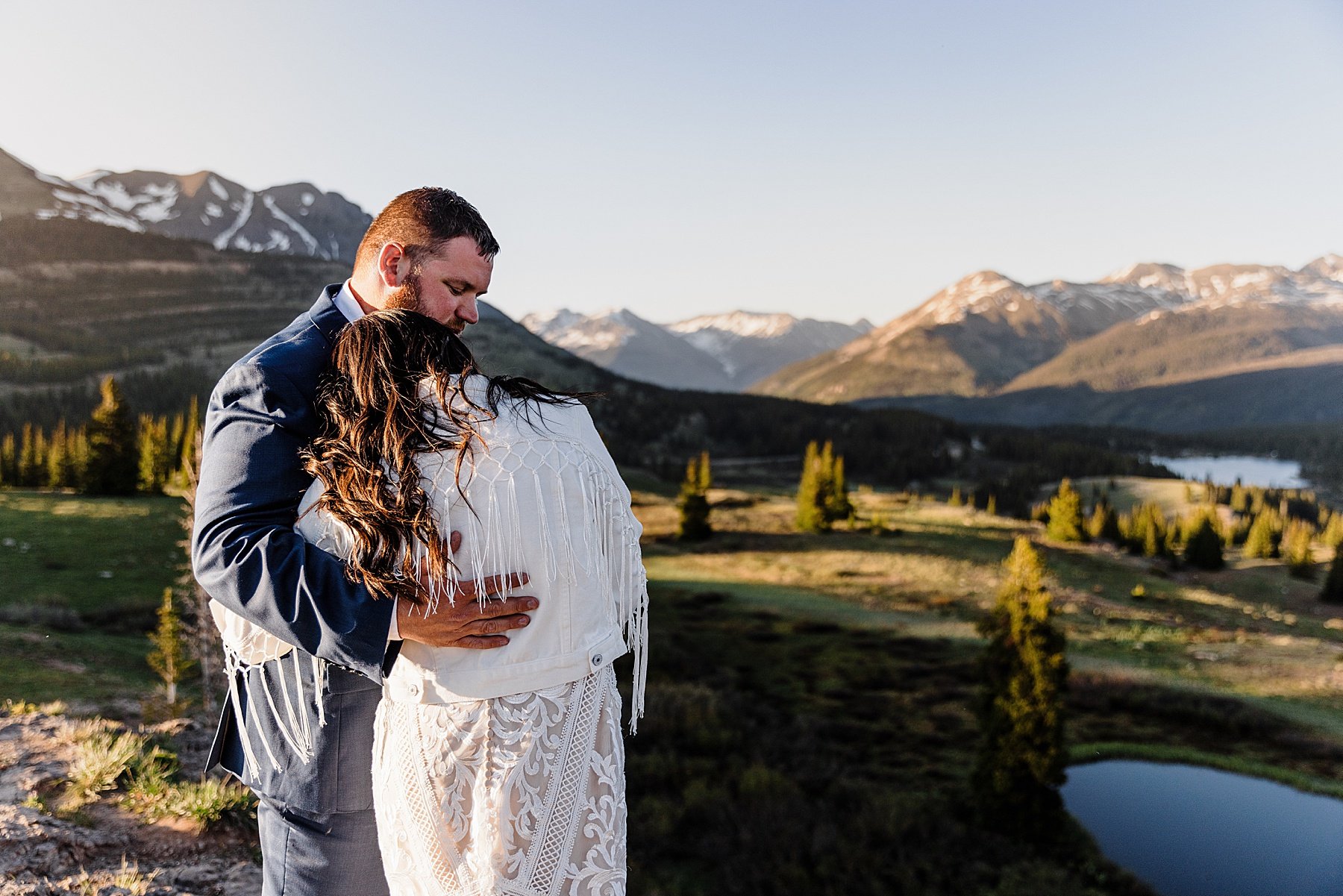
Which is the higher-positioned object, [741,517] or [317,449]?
[317,449]

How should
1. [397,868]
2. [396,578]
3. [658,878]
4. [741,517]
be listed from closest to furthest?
1. [396,578]
2. [397,868]
3. [658,878]
4. [741,517]

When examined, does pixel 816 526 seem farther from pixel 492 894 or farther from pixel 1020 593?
pixel 492 894

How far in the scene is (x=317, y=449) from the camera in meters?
1.61

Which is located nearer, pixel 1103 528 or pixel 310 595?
pixel 310 595

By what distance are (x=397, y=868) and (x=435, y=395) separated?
1.06 m

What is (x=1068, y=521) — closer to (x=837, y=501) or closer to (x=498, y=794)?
(x=837, y=501)

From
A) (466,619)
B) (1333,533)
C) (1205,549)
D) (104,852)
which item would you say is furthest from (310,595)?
(1333,533)

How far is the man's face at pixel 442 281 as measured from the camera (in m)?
1.82

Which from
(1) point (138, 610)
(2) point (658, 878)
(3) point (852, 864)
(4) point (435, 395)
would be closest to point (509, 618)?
(4) point (435, 395)

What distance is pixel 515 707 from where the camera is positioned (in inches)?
63.3

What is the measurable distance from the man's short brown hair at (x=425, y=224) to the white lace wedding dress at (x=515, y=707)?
43cm

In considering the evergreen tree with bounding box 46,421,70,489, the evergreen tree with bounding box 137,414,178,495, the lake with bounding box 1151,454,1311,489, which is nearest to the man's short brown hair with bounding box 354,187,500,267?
the evergreen tree with bounding box 137,414,178,495

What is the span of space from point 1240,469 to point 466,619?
226632mm

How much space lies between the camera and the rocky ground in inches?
136
